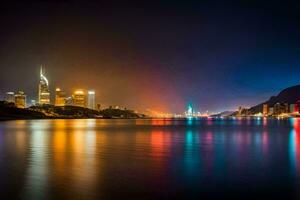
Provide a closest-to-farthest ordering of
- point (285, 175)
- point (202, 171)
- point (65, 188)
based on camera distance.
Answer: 1. point (65, 188)
2. point (285, 175)
3. point (202, 171)

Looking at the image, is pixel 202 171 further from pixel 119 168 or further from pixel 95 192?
pixel 95 192

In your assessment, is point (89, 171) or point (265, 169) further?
point (265, 169)

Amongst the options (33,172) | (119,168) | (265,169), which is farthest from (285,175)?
(33,172)

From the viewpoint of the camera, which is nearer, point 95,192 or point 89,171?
point 95,192

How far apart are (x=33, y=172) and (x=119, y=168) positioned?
199 inches

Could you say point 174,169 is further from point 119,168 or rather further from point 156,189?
point 156,189

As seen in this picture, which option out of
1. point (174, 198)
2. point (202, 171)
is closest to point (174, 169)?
point (202, 171)

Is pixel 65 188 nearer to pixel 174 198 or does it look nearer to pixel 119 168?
pixel 174 198

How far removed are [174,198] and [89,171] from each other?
7871 millimetres

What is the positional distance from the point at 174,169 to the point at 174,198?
Answer: 7684 millimetres

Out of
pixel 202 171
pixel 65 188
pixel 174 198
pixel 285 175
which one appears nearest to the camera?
pixel 174 198

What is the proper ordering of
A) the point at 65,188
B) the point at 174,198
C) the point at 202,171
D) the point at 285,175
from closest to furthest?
the point at 174,198
the point at 65,188
the point at 285,175
the point at 202,171

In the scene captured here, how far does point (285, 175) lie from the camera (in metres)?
19.5

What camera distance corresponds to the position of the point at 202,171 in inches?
827
